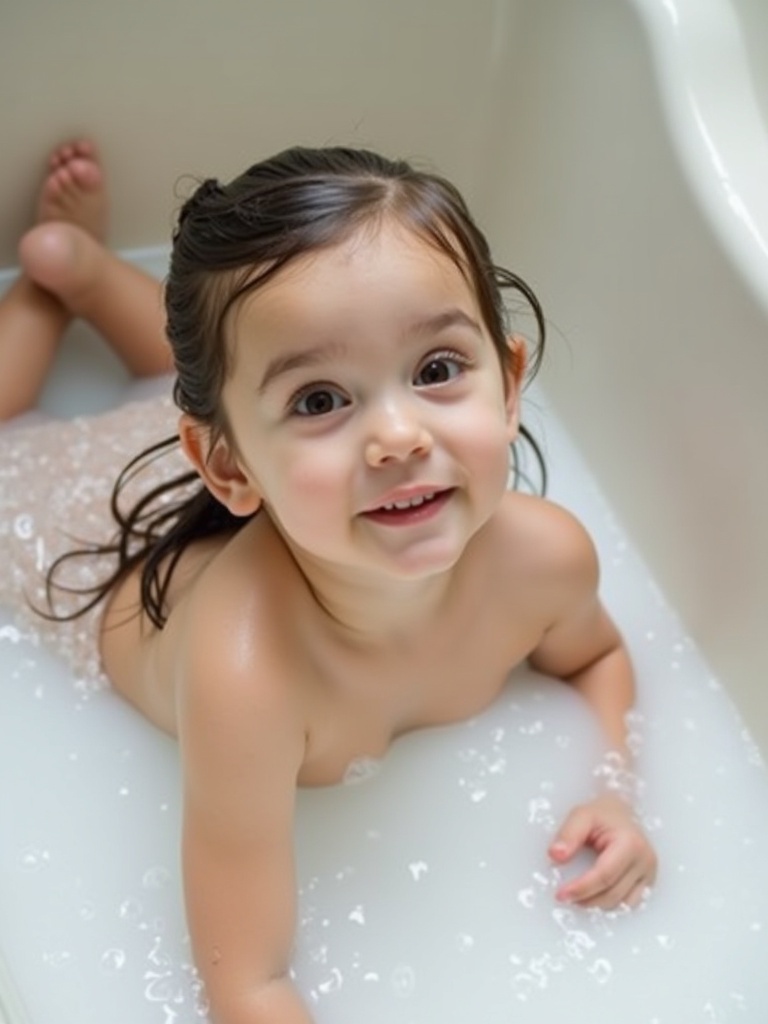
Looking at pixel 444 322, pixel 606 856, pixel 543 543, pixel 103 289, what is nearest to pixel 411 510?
pixel 444 322

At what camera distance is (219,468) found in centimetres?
101

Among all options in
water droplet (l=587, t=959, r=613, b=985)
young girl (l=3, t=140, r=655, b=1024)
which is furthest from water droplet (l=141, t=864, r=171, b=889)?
water droplet (l=587, t=959, r=613, b=985)

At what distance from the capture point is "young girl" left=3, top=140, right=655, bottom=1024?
0.91 m

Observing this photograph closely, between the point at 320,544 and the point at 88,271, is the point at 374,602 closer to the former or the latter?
the point at 320,544

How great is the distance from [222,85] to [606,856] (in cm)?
77

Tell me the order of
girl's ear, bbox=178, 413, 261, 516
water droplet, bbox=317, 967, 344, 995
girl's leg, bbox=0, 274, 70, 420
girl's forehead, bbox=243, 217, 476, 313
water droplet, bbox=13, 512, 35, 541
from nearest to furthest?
girl's forehead, bbox=243, 217, 476, 313 < girl's ear, bbox=178, 413, 261, 516 < water droplet, bbox=317, 967, 344, 995 < water droplet, bbox=13, 512, 35, 541 < girl's leg, bbox=0, 274, 70, 420

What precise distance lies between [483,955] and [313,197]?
0.57 m

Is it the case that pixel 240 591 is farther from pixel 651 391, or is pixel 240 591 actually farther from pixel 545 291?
pixel 545 291

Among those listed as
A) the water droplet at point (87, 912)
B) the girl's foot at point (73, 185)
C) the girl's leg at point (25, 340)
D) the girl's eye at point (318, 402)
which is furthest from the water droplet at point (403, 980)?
the girl's foot at point (73, 185)

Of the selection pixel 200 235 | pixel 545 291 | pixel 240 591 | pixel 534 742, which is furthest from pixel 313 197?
pixel 545 291

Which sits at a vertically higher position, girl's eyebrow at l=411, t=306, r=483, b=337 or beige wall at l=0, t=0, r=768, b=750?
girl's eyebrow at l=411, t=306, r=483, b=337

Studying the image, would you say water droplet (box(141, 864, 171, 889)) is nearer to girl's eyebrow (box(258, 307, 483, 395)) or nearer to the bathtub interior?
the bathtub interior

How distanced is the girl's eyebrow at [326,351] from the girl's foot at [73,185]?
2.04ft

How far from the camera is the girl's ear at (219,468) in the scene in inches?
39.3
